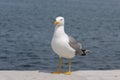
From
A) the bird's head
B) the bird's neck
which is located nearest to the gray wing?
the bird's neck

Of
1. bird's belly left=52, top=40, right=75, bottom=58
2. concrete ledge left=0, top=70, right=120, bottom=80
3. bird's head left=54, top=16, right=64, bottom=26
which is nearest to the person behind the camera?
concrete ledge left=0, top=70, right=120, bottom=80

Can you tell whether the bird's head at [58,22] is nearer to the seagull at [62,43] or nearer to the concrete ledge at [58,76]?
the seagull at [62,43]

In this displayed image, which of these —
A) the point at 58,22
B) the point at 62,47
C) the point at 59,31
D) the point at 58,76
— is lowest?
the point at 58,76

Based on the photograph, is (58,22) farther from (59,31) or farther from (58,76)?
(58,76)

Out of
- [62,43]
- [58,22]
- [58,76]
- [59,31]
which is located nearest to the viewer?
[58,76]

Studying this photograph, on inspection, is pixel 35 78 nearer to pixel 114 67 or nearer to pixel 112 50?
pixel 114 67

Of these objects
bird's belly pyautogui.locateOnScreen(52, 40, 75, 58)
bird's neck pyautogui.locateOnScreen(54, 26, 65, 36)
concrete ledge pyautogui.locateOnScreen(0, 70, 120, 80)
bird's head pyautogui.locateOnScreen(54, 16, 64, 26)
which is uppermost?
bird's head pyautogui.locateOnScreen(54, 16, 64, 26)

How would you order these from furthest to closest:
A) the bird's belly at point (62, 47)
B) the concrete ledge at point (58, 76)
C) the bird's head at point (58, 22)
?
the bird's head at point (58, 22) < the bird's belly at point (62, 47) < the concrete ledge at point (58, 76)

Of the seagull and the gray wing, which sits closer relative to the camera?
the seagull

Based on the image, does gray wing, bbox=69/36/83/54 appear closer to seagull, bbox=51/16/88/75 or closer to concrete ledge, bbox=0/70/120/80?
seagull, bbox=51/16/88/75

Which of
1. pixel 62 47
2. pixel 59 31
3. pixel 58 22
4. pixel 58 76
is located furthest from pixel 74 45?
pixel 58 76

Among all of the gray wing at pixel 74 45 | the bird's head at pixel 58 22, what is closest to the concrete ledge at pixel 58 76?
the gray wing at pixel 74 45

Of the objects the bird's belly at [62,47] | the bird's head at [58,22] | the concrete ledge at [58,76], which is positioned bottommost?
the concrete ledge at [58,76]

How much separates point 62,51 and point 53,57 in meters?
11.0
